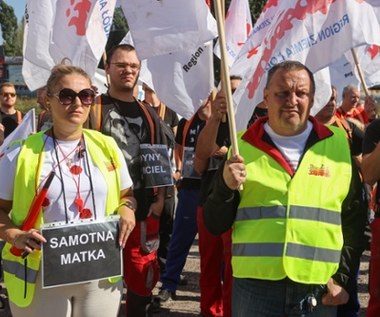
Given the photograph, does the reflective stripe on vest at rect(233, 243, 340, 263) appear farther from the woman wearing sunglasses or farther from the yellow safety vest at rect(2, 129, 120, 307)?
the yellow safety vest at rect(2, 129, 120, 307)

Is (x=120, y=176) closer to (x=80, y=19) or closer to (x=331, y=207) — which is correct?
(x=331, y=207)

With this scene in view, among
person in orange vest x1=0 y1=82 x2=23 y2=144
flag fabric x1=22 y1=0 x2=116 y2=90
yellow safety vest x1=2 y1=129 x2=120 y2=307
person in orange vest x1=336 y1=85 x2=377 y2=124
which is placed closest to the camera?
yellow safety vest x1=2 y1=129 x2=120 y2=307

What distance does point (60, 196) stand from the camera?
10.4 feet

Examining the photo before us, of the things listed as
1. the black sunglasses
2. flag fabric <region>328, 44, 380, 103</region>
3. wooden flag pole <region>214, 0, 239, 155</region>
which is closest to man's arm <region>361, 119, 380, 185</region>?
wooden flag pole <region>214, 0, 239, 155</region>

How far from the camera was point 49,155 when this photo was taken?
3.23 metres

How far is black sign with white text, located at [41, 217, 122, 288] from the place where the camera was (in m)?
3.05

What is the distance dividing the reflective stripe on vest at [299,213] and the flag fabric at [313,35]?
1099 mm

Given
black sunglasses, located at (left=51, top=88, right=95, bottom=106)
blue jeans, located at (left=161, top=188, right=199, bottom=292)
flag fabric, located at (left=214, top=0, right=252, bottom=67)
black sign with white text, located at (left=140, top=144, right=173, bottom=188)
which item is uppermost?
flag fabric, located at (left=214, top=0, right=252, bottom=67)

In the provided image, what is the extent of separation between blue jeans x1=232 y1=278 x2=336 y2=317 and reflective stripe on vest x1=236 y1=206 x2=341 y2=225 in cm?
28

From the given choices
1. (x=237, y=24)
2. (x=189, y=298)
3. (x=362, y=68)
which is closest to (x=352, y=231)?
(x=189, y=298)

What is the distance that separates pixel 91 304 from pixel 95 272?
18 centimetres

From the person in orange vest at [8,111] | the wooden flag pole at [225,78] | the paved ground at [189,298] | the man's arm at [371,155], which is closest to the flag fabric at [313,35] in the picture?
the man's arm at [371,155]

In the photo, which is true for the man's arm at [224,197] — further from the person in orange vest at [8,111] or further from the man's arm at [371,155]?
the person in orange vest at [8,111]

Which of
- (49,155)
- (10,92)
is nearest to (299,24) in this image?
(49,155)
